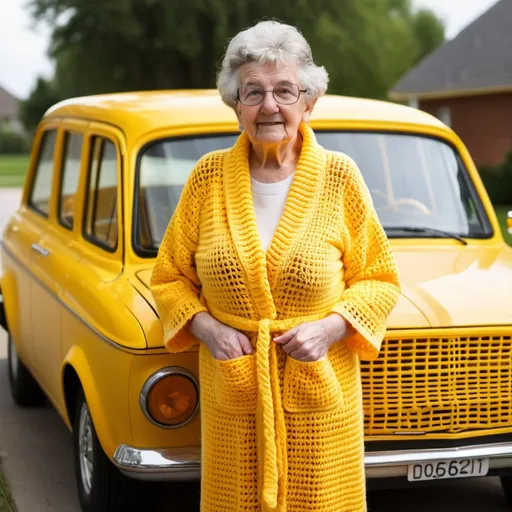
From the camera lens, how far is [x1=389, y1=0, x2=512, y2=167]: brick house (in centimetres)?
3234

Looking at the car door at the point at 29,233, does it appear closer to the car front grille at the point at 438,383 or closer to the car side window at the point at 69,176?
the car side window at the point at 69,176

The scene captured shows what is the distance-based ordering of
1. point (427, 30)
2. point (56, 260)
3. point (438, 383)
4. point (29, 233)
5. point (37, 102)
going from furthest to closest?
point (427, 30) → point (37, 102) → point (29, 233) → point (56, 260) → point (438, 383)

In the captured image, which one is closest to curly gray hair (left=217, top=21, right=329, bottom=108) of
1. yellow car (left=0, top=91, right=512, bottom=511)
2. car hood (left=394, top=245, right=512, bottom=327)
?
yellow car (left=0, top=91, right=512, bottom=511)

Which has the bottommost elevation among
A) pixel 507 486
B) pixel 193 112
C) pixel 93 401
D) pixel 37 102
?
pixel 37 102

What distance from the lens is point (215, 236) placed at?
361 cm

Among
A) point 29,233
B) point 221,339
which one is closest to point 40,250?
point 29,233

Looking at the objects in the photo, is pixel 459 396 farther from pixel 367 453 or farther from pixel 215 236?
pixel 215 236

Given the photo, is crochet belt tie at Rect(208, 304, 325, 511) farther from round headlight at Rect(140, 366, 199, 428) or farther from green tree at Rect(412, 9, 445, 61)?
green tree at Rect(412, 9, 445, 61)

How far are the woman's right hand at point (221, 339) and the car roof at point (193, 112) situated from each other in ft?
6.07

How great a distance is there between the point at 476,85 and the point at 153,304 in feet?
95.2

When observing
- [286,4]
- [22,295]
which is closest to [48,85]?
[286,4]

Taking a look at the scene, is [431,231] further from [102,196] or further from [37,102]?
[37,102]

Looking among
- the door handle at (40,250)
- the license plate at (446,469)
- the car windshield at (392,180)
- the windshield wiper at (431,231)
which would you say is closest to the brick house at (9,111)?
the door handle at (40,250)

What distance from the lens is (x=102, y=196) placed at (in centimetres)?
548
